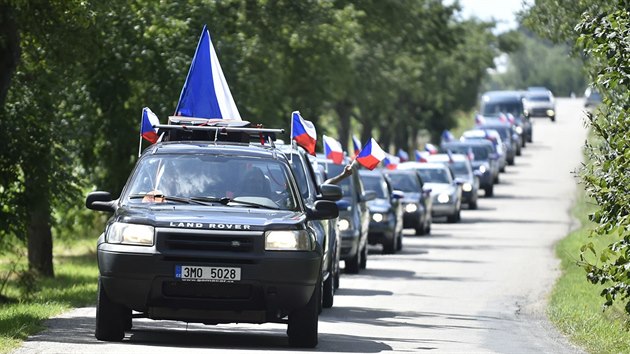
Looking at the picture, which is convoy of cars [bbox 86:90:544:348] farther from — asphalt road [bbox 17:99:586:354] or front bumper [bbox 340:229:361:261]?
front bumper [bbox 340:229:361:261]

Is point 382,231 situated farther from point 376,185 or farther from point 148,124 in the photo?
point 148,124

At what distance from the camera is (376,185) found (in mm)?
35094

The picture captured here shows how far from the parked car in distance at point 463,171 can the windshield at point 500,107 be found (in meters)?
28.7

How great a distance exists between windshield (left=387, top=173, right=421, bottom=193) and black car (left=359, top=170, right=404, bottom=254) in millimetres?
6287

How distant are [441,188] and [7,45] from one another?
91.4 ft

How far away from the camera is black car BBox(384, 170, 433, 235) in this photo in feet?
136

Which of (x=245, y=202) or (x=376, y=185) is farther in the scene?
(x=376, y=185)

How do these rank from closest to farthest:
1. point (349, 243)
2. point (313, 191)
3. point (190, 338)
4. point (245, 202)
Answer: point (245, 202) < point (190, 338) < point (313, 191) < point (349, 243)

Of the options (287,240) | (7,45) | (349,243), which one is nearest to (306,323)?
(287,240)

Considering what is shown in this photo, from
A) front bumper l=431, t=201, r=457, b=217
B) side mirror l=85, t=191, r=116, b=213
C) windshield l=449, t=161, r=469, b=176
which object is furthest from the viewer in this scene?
windshield l=449, t=161, r=469, b=176

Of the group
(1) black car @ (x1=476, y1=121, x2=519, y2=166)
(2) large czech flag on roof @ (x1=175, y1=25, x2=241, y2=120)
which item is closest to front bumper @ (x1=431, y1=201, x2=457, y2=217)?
(2) large czech flag on roof @ (x1=175, y1=25, x2=241, y2=120)

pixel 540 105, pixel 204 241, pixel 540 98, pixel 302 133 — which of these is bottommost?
pixel 540 105

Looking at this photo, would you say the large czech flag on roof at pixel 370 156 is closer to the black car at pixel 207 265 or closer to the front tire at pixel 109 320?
the black car at pixel 207 265

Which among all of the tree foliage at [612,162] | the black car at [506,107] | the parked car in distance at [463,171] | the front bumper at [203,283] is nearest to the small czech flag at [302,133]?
the tree foliage at [612,162]
